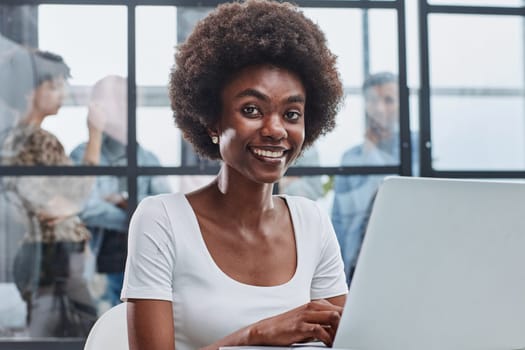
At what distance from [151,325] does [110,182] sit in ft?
6.33

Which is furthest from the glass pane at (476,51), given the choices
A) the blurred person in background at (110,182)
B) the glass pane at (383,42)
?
the blurred person in background at (110,182)

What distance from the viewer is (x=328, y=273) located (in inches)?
54.1

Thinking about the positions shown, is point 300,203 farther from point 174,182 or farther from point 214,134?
point 174,182

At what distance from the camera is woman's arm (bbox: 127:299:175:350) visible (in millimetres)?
1148

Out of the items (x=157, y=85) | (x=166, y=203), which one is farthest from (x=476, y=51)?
(x=166, y=203)

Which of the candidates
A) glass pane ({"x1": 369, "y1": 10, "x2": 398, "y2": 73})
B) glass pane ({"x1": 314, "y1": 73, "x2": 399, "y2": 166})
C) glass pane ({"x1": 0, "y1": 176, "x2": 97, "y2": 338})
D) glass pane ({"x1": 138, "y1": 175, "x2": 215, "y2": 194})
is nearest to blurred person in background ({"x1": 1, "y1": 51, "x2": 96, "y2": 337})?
glass pane ({"x1": 0, "y1": 176, "x2": 97, "y2": 338})

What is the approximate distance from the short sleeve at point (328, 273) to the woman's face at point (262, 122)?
22 cm

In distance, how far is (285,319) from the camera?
956mm

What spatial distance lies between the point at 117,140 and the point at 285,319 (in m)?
2.19

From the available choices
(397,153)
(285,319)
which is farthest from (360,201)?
(285,319)

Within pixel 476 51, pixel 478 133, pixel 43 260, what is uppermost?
pixel 476 51

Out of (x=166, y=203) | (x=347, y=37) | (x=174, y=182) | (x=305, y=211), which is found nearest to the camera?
(x=166, y=203)

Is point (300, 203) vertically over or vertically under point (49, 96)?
under

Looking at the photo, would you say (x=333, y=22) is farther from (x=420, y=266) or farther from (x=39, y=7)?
(x=420, y=266)
